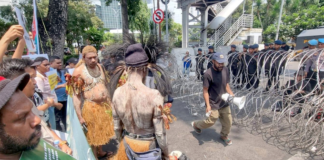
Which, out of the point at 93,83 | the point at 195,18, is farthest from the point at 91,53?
the point at 195,18

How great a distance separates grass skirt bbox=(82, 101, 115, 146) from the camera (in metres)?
2.75

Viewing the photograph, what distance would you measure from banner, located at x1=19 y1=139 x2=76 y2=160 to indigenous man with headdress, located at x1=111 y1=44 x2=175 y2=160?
63 cm

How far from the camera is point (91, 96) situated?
273 centimetres

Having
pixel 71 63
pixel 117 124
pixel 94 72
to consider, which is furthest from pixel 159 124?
pixel 71 63

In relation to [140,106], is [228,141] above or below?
below

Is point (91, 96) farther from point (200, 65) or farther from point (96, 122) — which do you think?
point (200, 65)

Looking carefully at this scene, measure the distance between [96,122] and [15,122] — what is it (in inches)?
78.6

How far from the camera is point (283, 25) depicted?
22.8 meters

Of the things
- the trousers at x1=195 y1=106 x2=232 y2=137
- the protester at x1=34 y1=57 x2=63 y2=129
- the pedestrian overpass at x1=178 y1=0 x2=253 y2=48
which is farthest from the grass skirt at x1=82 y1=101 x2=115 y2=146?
the pedestrian overpass at x1=178 y1=0 x2=253 y2=48

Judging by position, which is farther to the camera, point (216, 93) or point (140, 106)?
point (216, 93)

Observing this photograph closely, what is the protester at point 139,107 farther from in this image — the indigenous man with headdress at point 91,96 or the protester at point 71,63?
the protester at point 71,63

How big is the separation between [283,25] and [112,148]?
1054 inches

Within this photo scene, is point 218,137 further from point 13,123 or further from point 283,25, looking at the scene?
point 283,25

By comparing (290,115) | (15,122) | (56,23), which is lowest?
(290,115)
